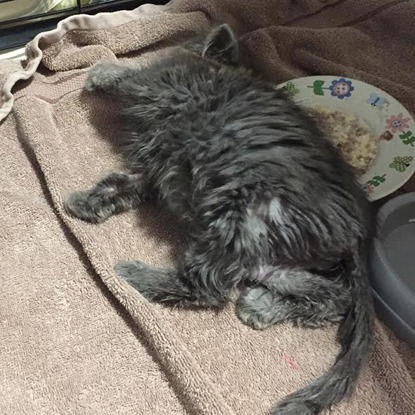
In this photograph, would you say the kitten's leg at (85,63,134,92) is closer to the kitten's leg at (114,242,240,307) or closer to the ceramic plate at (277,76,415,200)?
the ceramic plate at (277,76,415,200)

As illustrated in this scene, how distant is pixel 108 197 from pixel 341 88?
84cm

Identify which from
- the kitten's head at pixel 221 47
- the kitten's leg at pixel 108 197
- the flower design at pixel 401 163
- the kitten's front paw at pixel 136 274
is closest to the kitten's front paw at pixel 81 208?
the kitten's leg at pixel 108 197

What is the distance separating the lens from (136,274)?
4.65 ft

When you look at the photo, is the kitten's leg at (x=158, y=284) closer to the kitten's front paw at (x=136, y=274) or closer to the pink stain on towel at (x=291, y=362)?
the kitten's front paw at (x=136, y=274)

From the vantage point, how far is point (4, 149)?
1.69 meters

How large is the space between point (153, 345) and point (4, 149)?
77 cm

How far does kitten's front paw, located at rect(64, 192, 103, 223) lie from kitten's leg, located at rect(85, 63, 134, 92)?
0.40 m

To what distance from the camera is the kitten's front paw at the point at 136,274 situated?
4.58 feet

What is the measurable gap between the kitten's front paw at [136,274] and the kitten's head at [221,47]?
675mm

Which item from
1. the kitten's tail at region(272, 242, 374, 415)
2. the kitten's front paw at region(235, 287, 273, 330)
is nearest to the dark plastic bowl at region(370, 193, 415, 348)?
the kitten's tail at region(272, 242, 374, 415)

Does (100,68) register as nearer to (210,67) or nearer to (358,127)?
(210,67)

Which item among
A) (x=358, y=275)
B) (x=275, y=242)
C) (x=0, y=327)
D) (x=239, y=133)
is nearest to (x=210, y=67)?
(x=239, y=133)

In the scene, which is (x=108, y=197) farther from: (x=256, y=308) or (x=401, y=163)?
(x=401, y=163)

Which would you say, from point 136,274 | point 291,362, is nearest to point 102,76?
point 136,274
